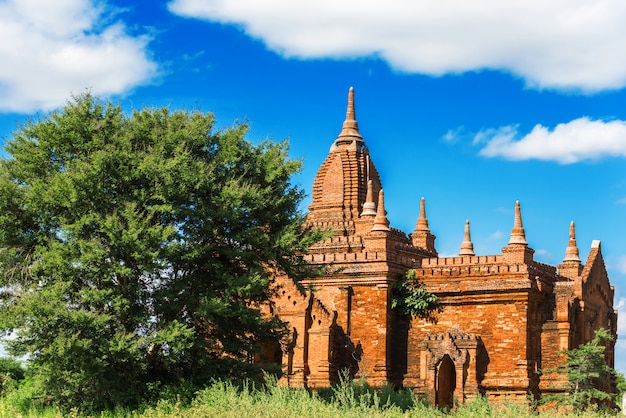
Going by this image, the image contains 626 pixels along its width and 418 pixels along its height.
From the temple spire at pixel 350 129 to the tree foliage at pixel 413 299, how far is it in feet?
32.0

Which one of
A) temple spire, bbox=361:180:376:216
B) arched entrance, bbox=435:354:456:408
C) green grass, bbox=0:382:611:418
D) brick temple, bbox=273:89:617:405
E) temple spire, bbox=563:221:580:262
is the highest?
temple spire, bbox=361:180:376:216

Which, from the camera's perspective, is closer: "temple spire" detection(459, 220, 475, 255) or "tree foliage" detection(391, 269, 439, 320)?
"tree foliage" detection(391, 269, 439, 320)

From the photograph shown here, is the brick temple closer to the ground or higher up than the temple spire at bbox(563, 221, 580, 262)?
closer to the ground

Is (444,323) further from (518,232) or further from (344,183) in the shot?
(344,183)

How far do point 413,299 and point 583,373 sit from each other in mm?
6176

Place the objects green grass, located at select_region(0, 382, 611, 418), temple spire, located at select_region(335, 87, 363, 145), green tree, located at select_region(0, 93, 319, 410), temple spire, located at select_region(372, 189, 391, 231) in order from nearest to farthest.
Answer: green grass, located at select_region(0, 382, 611, 418), green tree, located at select_region(0, 93, 319, 410), temple spire, located at select_region(372, 189, 391, 231), temple spire, located at select_region(335, 87, 363, 145)

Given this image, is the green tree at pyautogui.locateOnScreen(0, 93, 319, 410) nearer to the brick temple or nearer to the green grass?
the green grass

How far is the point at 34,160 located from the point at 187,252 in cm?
491

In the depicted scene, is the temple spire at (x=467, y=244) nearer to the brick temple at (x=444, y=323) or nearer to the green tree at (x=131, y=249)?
the brick temple at (x=444, y=323)

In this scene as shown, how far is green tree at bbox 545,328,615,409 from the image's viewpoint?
35.1 meters

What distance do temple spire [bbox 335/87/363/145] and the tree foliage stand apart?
9740 mm

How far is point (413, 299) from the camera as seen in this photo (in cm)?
3738

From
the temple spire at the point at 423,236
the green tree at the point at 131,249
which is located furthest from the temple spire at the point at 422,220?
the green tree at the point at 131,249

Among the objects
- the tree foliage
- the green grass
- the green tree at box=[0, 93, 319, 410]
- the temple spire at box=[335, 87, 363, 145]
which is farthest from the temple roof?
the green grass
